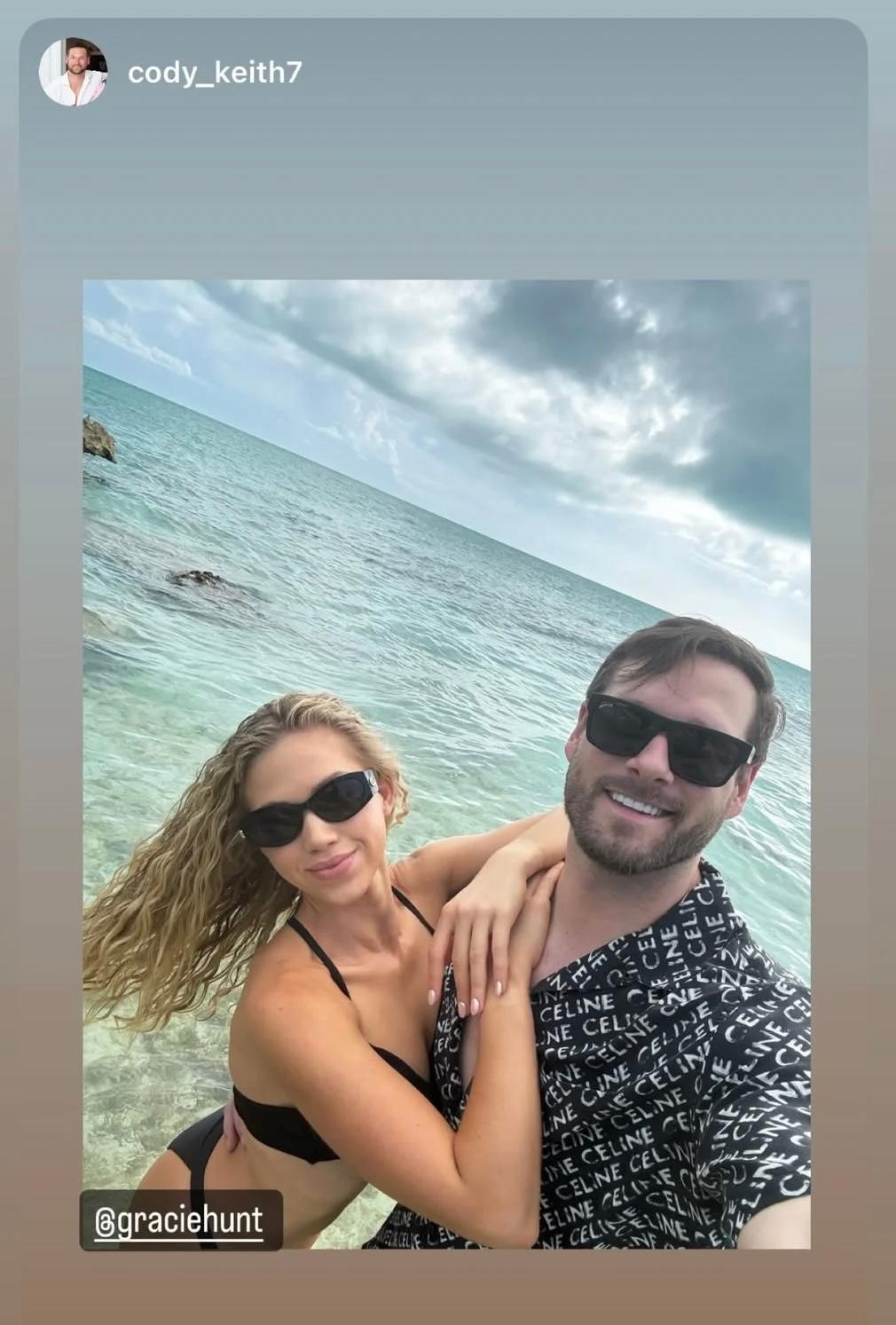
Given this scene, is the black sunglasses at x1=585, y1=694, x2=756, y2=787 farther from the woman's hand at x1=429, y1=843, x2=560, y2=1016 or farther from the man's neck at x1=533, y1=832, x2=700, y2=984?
the woman's hand at x1=429, y1=843, x2=560, y2=1016

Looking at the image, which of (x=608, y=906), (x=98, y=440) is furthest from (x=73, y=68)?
(x=608, y=906)

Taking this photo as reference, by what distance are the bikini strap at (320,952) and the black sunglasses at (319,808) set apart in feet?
0.64

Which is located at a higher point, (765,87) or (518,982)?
(765,87)

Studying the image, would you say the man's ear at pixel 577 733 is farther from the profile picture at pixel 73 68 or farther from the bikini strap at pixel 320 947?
the profile picture at pixel 73 68

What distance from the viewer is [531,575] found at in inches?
105

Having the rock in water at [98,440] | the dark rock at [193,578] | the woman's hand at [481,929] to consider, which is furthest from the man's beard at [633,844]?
the rock in water at [98,440]

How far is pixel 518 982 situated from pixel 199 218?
1901mm

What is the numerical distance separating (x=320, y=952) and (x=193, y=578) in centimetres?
92

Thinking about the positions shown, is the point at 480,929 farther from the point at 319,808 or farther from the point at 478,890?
the point at 319,808

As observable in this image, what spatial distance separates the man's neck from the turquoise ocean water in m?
0.14

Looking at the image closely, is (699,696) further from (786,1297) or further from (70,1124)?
(70,1124)

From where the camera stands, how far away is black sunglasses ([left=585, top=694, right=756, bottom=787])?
245 cm

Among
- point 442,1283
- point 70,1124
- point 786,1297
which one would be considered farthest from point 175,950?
point 786,1297

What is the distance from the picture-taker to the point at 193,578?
2.63 meters
